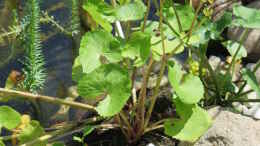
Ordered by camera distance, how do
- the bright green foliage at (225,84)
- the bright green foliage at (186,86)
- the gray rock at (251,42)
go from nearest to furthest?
the bright green foliage at (186,86), the bright green foliage at (225,84), the gray rock at (251,42)

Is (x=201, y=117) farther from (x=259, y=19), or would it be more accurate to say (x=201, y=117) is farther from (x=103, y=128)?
(x=103, y=128)

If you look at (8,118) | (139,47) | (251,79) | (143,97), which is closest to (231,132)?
(251,79)

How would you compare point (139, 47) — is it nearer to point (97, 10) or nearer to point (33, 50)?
point (97, 10)

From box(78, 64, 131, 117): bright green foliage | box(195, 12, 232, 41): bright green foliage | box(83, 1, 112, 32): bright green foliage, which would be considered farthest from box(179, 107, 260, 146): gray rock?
box(83, 1, 112, 32): bright green foliage

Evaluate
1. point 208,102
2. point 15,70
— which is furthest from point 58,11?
point 208,102

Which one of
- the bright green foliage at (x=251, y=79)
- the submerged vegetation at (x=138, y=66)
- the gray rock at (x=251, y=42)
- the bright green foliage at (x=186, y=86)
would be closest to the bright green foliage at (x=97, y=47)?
the submerged vegetation at (x=138, y=66)

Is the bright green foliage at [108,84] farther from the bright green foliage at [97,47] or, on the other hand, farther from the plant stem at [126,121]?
the plant stem at [126,121]

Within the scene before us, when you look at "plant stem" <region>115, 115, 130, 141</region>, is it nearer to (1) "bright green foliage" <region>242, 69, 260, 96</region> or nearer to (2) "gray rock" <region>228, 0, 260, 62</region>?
(1) "bright green foliage" <region>242, 69, 260, 96</region>
